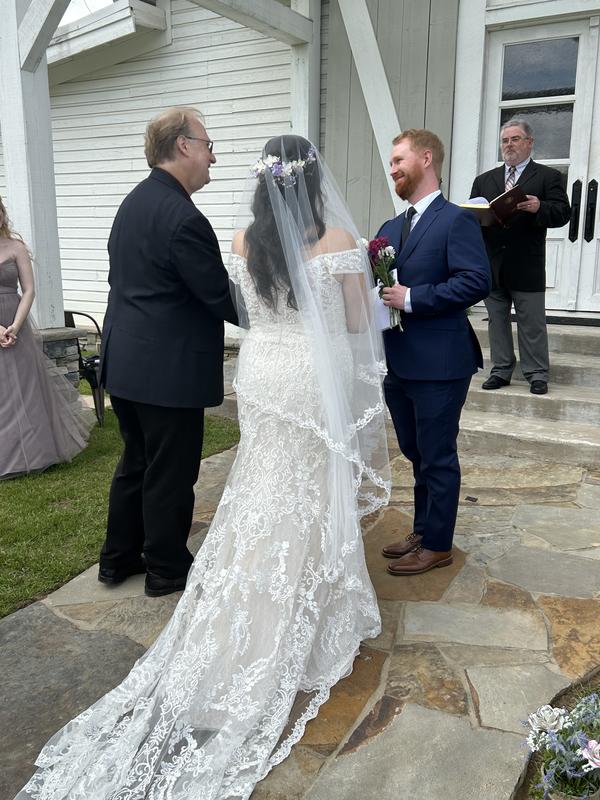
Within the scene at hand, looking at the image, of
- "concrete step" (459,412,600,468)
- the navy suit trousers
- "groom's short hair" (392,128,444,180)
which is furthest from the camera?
"concrete step" (459,412,600,468)

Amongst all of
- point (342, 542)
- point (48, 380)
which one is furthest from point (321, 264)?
point (48, 380)

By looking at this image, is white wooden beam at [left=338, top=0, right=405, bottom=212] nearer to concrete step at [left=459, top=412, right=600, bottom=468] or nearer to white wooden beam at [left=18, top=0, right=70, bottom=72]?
concrete step at [left=459, top=412, right=600, bottom=468]

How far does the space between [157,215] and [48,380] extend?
2529 millimetres

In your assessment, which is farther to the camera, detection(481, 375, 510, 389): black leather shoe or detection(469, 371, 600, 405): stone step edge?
detection(481, 375, 510, 389): black leather shoe

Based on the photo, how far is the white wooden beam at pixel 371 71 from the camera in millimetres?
6211

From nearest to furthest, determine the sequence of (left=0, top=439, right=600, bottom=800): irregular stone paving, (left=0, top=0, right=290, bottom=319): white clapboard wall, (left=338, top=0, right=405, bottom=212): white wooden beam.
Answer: (left=0, top=439, right=600, bottom=800): irregular stone paving
(left=338, top=0, right=405, bottom=212): white wooden beam
(left=0, top=0, right=290, bottom=319): white clapboard wall

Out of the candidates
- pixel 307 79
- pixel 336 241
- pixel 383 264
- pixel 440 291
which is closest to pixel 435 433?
pixel 440 291

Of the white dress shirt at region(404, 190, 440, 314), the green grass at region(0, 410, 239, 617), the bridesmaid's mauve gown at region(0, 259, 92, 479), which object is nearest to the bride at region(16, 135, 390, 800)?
the white dress shirt at region(404, 190, 440, 314)

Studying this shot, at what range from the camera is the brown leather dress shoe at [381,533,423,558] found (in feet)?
10.5

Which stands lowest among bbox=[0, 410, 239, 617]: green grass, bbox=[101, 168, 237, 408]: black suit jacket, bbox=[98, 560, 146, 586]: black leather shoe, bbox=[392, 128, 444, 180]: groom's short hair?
bbox=[0, 410, 239, 617]: green grass

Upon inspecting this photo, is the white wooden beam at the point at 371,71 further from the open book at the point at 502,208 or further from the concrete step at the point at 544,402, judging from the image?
the concrete step at the point at 544,402

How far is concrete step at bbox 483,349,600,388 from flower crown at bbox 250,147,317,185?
361cm

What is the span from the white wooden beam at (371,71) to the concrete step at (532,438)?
255 cm

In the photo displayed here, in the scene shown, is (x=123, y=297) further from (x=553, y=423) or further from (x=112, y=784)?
(x=553, y=423)
